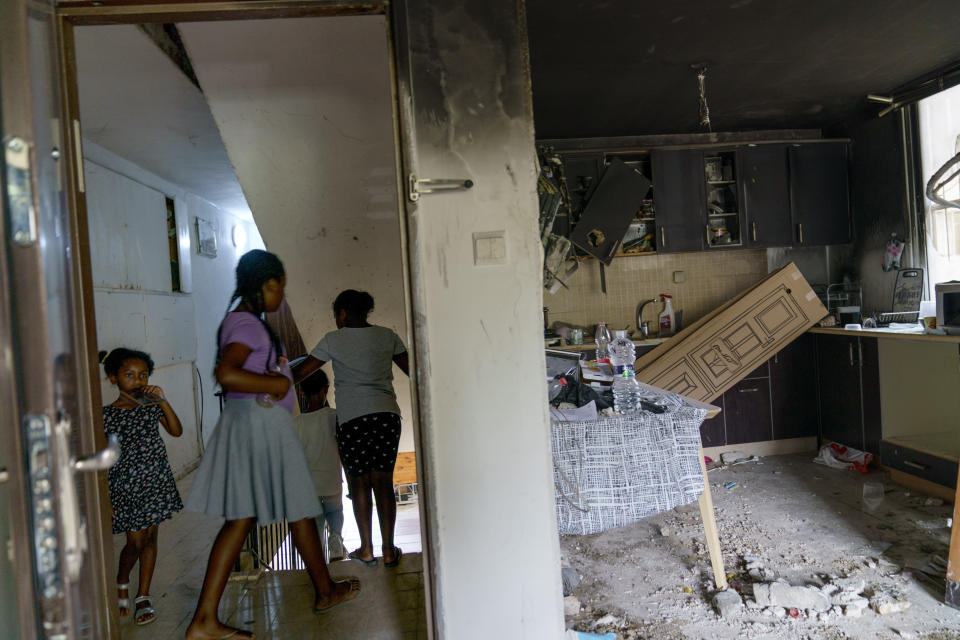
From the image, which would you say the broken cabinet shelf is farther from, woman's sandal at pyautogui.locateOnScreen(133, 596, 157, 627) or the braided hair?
woman's sandal at pyautogui.locateOnScreen(133, 596, 157, 627)

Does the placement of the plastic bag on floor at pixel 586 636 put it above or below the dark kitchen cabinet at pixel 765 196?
below

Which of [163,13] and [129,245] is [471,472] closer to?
[163,13]

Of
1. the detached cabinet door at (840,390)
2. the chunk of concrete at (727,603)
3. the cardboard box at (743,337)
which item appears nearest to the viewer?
the chunk of concrete at (727,603)

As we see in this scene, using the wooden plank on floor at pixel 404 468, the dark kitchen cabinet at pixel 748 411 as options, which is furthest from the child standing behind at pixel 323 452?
the dark kitchen cabinet at pixel 748 411

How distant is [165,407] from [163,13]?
59.9 inches

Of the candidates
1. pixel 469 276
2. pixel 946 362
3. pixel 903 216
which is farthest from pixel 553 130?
pixel 469 276

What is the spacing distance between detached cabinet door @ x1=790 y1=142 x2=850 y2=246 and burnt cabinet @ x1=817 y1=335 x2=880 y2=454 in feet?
3.09

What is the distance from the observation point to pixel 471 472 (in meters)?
1.68

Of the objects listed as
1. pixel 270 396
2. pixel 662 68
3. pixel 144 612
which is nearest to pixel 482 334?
pixel 270 396

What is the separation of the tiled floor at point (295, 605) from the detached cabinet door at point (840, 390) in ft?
10.4

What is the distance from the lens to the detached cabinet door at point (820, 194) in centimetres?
480

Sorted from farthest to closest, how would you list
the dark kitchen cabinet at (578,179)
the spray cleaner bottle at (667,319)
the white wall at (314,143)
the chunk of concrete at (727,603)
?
the spray cleaner bottle at (667,319) → the dark kitchen cabinet at (578,179) → the white wall at (314,143) → the chunk of concrete at (727,603)

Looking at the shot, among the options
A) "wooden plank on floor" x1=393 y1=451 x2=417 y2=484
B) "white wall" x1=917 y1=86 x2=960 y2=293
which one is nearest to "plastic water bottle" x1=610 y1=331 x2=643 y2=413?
"wooden plank on floor" x1=393 y1=451 x2=417 y2=484

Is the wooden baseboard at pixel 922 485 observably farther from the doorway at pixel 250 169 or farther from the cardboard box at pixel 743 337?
the doorway at pixel 250 169
